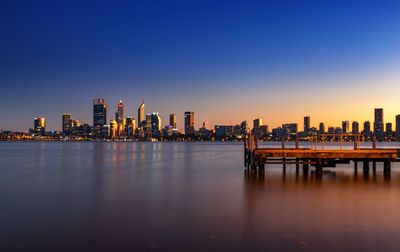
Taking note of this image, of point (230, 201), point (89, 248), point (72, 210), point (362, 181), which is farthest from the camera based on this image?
point (362, 181)

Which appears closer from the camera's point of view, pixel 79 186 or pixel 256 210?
pixel 256 210

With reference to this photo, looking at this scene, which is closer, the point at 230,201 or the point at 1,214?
the point at 1,214

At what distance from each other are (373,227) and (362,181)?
47.5ft

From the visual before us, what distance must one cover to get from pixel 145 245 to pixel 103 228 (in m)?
2.67

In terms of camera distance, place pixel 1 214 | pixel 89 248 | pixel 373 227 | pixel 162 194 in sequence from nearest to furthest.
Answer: pixel 89 248 → pixel 373 227 → pixel 1 214 → pixel 162 194

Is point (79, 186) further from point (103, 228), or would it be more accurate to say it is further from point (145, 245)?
point (145, 245)

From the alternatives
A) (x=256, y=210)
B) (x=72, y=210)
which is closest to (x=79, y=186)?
(x=72, y=210)

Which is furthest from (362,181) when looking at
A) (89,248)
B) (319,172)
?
(89,248)

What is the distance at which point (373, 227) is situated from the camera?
1308 cm

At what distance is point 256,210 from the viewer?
16.1 meters

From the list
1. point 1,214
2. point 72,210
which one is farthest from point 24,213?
point 72,210

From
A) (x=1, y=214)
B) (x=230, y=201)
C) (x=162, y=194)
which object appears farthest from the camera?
(x=162, y=194)

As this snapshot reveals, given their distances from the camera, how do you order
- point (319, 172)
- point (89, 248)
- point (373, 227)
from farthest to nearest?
point (319, 172) → point (373, 227) → point (89, 248)

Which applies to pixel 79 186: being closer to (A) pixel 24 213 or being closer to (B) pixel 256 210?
(A) pixel 24 213
